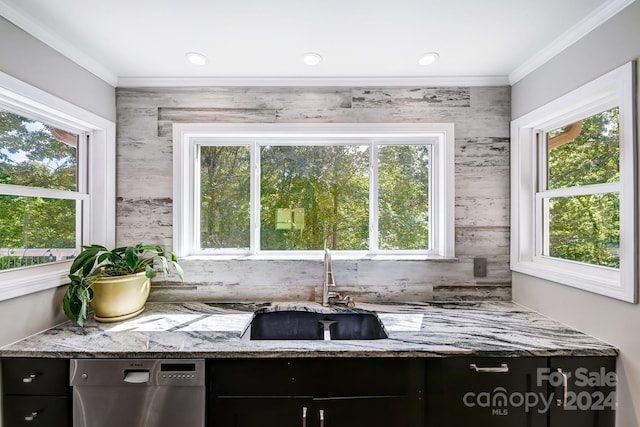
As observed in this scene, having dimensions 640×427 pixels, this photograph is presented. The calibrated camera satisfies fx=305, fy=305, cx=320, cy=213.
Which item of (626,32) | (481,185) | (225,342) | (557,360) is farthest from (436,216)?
(225,342)

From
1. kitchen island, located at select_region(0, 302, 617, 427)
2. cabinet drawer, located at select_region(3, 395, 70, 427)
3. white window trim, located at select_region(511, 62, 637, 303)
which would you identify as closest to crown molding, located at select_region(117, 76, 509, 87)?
white window trim, located at select_region(511, 62, 637, 303)

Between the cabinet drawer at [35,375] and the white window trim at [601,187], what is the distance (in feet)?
7.91

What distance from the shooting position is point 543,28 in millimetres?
1508

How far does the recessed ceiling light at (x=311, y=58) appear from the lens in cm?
173

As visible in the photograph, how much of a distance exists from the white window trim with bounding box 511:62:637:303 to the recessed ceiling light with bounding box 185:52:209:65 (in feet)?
6.44

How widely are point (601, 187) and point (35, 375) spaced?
272 centimetres

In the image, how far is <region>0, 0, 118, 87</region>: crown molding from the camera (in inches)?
53.9

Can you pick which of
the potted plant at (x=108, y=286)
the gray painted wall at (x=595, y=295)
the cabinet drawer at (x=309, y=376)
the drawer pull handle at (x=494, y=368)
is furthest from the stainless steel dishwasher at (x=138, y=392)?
the gray painted wall at (x=595, y=295)

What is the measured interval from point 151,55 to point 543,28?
208 centimetres

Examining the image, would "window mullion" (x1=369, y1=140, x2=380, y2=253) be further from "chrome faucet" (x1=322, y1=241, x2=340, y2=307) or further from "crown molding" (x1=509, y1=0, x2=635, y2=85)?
"crown molding" (x1=509, y1=0, x2=635, y2=85)

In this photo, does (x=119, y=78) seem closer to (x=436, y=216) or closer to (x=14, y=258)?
(x=14, y=258)

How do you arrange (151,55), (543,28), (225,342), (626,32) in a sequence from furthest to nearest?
1. (151,55)
2. (543,28)
3. (225,342)
4. (626,32)

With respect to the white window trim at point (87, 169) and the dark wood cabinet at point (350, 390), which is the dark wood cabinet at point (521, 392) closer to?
the dark wood cabinet at point (350, 390)

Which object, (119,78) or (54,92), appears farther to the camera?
(119,78)
